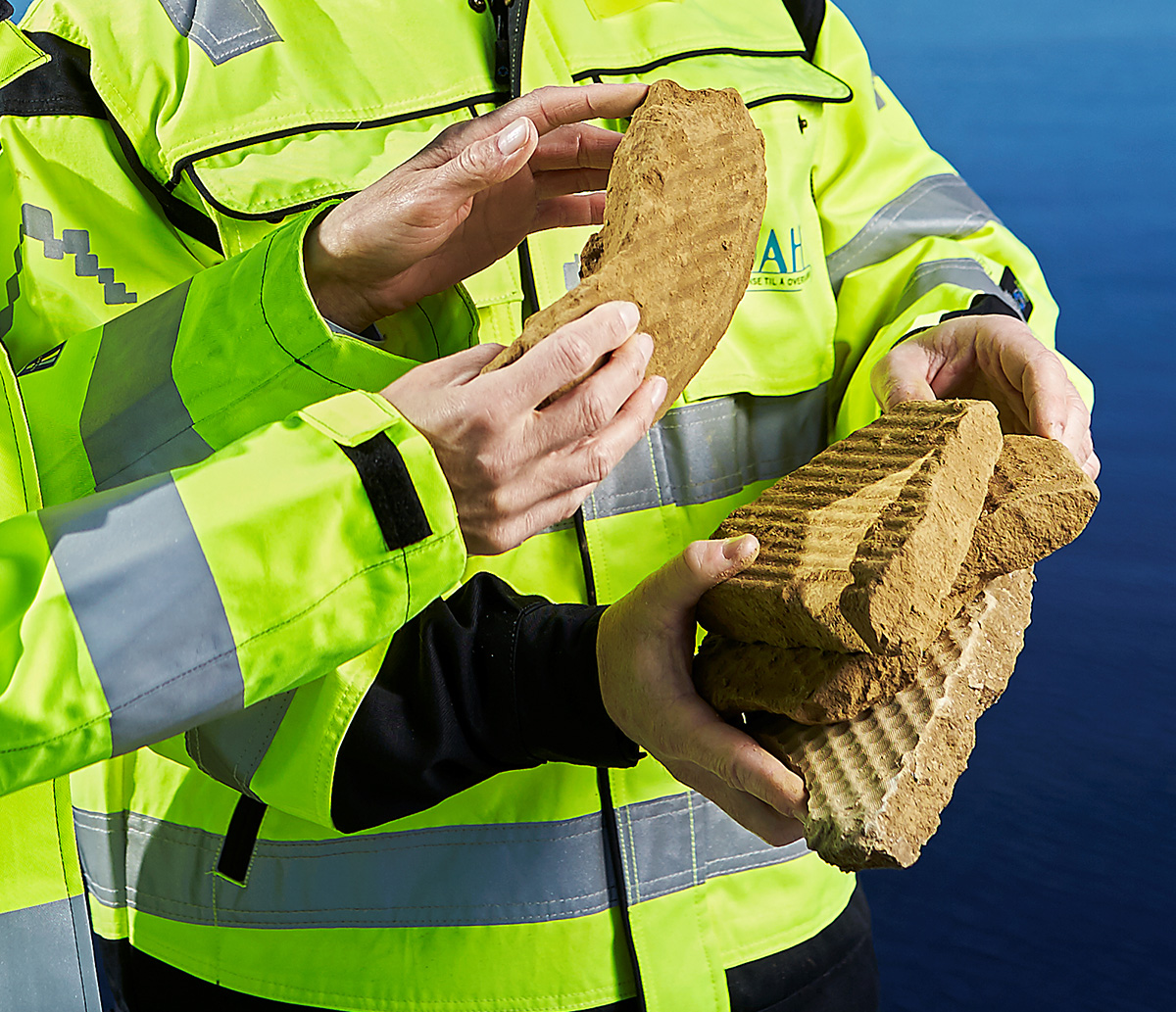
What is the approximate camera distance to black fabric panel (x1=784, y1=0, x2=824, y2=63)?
4.05ft

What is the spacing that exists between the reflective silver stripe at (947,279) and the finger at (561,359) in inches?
20.7

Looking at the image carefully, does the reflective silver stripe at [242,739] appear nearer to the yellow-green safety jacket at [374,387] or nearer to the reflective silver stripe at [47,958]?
the yellow-green safety jacket at [374,387]

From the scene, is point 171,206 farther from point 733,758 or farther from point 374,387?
point 733,758

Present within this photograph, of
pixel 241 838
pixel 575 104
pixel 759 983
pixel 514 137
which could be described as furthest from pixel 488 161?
pixel 759 983

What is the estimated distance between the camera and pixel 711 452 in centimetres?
112

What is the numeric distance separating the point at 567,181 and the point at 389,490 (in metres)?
0.47

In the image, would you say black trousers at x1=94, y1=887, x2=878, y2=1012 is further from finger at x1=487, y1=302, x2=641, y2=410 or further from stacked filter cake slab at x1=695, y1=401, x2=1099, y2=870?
finger at x1=487, y1=302, x2=641, y2=410

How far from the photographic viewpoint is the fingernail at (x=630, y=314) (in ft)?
2.59

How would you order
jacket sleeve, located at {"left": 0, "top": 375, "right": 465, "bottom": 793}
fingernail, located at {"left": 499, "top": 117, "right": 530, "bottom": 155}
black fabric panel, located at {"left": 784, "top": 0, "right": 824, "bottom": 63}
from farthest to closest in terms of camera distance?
black fabric panel, located at {"left": 784, "top": 0, "right": 824, "bottom": 63}
fingernail, located at {"left": 499, "top": 117, "right": 530, "bottom": 155}
jacket sleeve, located at {"left": 0, "top": 375, "right": 465, "bottom": 793}

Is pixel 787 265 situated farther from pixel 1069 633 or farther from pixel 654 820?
pixel 1069 633

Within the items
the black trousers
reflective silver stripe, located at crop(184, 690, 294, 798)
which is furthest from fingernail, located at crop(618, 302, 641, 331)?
the black trousers

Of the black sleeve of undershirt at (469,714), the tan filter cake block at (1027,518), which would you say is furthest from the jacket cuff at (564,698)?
the tan filter cake block at (1027,518)

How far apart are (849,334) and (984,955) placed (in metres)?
1.25

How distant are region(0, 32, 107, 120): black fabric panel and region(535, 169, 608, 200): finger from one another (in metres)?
0.42
